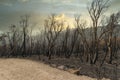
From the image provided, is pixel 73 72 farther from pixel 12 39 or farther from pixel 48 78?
pixel 12 39

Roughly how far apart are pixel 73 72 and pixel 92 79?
13.1ft

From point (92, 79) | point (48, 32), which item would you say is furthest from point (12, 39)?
point (92, 79)

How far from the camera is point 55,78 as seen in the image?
1210 inches

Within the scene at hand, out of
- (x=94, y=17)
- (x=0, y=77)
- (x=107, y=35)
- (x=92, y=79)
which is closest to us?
(x=0, y=77)

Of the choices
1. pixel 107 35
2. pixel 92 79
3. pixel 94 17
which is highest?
pixel 94 17

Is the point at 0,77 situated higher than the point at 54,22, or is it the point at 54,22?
the point at 54,22

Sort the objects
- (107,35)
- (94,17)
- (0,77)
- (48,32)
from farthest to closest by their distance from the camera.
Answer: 1. (48,32)
2. (107,35)
3. (94,17)
4. (0,77)

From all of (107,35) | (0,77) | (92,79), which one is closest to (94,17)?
(107,35)

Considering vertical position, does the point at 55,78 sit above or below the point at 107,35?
below

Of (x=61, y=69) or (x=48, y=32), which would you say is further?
(x=48, y=32)

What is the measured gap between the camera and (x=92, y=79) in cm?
3334

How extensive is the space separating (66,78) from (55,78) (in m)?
1.73

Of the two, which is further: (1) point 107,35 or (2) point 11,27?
(2) point 11,27

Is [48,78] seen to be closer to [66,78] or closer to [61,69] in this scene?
[66,78]
